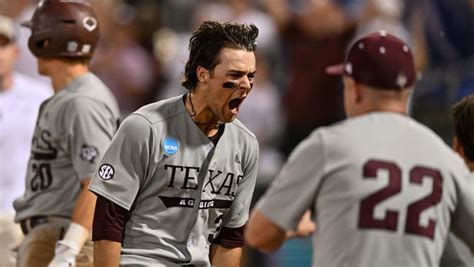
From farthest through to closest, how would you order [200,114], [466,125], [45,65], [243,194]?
[45,65]
[243,194]
[200,114]
[466,125]

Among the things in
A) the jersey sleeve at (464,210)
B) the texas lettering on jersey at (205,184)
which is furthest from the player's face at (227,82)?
the jersey sleeve at (464,210)

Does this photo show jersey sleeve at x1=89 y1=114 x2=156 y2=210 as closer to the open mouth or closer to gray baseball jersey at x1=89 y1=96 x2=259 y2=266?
gray baseball jersey at x1=89 y1=96 x2=259 y2=266

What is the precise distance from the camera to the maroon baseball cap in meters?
4.84

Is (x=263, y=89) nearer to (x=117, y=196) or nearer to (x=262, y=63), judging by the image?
(x=262, y=63)

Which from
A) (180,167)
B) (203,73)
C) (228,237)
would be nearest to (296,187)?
(180,167)

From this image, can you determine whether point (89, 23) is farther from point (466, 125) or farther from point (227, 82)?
point (466, 125)

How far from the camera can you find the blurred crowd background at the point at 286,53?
1052 cm

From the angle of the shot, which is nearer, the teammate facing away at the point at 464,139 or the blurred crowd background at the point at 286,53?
the teammate facing away at the point at 464,139

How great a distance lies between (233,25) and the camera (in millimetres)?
5711

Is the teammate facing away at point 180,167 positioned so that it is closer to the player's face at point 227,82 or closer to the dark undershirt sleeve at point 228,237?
the player's face at point 227,82

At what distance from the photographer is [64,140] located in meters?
6.56

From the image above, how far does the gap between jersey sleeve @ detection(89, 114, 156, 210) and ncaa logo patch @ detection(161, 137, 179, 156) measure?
6cm

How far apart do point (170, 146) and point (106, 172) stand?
0.30 m

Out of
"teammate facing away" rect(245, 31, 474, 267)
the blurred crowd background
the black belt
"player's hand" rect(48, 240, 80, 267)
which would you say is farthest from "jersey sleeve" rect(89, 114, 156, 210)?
the blurred crowd background
